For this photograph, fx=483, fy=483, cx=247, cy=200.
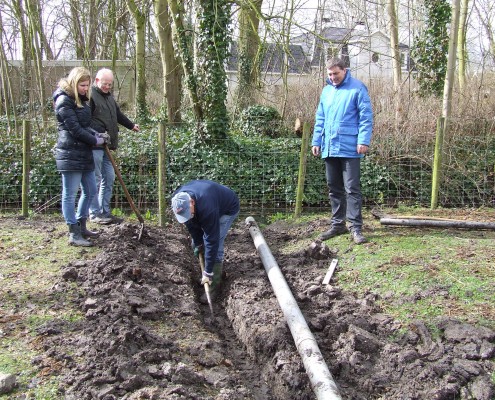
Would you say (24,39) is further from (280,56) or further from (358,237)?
(358,237)

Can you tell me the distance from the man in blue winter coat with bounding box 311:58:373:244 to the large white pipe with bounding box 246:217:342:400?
4.26 ft

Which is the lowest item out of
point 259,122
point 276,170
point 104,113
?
point 276,170

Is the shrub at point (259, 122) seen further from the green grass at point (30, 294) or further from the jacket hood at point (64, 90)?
the jacket hood at point (64, 90)

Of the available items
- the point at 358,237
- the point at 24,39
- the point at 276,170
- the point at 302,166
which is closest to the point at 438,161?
the point at 302,166

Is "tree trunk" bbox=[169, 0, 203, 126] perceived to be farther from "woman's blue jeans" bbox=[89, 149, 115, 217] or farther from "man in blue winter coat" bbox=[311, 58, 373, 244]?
"man in blue winter coat" bbox=[311, 58, 373, 244]

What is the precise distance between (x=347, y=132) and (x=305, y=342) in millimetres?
2962

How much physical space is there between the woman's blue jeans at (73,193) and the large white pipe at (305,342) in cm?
229

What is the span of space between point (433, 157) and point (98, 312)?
22.1ft

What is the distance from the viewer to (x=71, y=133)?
549 cm

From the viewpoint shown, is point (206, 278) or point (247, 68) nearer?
point (206, 278)

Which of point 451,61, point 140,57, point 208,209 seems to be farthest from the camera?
point 140,57

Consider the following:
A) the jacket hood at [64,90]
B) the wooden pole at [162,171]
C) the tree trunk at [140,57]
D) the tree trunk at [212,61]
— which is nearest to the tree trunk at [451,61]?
the tree trunk at [212,61]

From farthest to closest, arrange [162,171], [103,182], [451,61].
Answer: [451,61] → [162,171] → [103,182]

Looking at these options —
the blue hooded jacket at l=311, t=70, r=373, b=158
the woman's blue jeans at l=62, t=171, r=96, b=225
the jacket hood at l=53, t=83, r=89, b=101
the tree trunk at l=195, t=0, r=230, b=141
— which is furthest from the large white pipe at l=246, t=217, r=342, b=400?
the tree trunk at l=195, t=0, r=230, b=141
